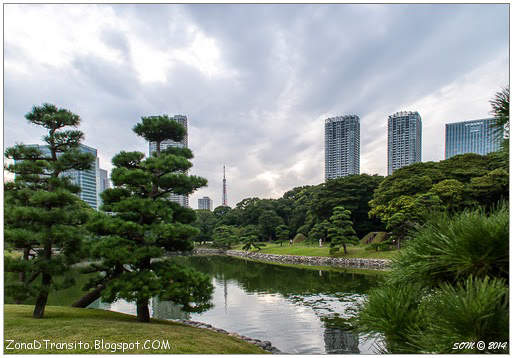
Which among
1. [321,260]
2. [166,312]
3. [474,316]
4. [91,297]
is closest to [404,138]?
[321,260]

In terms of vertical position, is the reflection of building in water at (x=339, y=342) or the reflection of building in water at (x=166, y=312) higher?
the reflection of building in water at (x=339, y=342)

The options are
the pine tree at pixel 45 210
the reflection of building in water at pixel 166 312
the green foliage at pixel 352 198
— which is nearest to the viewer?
the pine tree at pixel 45 210

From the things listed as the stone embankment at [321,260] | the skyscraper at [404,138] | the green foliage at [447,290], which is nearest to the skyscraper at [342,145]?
the skyscraper at [404,138]

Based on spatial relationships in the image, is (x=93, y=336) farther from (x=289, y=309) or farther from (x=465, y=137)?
(x=465, y=137)

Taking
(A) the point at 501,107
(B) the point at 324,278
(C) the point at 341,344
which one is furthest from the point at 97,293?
(B) the point at 324,278

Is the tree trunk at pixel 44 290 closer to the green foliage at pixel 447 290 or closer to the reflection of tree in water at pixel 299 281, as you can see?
the green foliage at pixel 447 290

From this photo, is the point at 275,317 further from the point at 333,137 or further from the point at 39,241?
the point at 333,137
